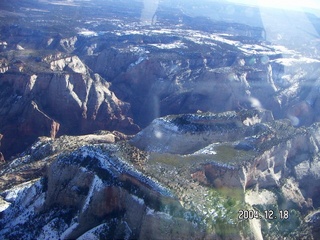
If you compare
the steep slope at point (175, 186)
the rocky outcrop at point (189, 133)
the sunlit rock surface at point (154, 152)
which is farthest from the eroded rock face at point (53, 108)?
the rocky outcrop at point (189, 133)

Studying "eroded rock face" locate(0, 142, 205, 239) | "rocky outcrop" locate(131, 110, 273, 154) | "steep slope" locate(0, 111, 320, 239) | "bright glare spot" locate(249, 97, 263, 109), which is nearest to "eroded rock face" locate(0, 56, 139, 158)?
"steep slope" locate(0, 111, 320, 239)

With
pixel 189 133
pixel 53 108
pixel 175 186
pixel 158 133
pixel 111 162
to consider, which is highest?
pixel 175 186

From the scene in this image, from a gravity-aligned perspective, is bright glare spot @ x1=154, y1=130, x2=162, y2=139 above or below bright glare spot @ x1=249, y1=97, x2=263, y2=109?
above

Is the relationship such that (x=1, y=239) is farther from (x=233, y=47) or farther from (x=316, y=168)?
(x=233, y=47)

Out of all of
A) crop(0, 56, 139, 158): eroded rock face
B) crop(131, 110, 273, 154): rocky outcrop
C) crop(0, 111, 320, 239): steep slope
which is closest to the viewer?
crop(0, 111, 320, 239): steep slope

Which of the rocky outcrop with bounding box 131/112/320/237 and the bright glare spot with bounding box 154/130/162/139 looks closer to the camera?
the rocky outcrop with bounding box 131/112/320/237

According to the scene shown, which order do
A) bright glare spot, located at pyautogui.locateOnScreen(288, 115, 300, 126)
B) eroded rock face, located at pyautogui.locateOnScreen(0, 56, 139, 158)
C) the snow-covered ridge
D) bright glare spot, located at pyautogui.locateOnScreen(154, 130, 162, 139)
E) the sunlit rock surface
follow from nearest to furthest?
the sunlit rock surface, the snow-covered ridge, bright glare spot, located at pyautogui.locateOnScreen(154, 130, 162, 139), eroded rock face, located at pyautogui.locateOnScreen(0, 56, 139, 158), bright glare spot, located at pyautogui.locateOnScreen(288, 115, 300, 126)

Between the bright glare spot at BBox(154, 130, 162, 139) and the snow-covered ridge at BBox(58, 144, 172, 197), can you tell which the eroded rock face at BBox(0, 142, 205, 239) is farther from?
the bright glare spot at BBox(154, 130, 162, 139)

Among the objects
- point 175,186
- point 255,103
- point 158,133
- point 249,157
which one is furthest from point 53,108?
point 175,186

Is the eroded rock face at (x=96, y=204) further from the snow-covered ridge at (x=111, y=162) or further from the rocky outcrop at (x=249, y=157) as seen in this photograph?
the rocky outcrop at (x=249, y=157)

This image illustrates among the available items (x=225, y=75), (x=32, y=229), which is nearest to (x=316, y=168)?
(x=32, y=229)

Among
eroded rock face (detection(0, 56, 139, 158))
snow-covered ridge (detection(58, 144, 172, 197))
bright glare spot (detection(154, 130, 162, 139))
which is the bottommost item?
eroded rock face (detection(0, 56, 139, 158))

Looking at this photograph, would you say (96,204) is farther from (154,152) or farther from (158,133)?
(158,133)
